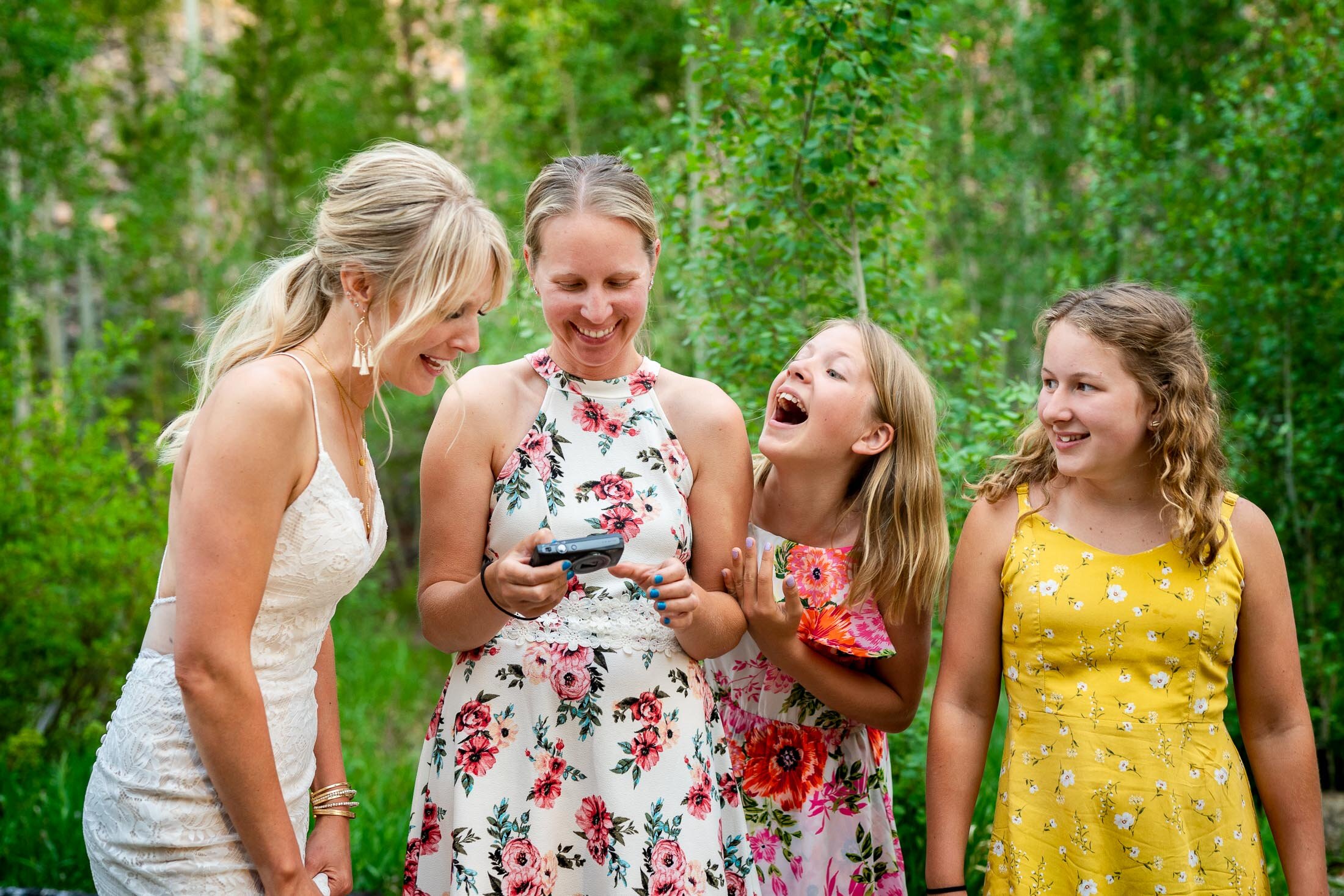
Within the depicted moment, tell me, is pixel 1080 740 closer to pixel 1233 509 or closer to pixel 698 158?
pixel 1233 509

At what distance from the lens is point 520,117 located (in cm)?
1168

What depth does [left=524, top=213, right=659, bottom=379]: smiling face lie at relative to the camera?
2160 millimetres

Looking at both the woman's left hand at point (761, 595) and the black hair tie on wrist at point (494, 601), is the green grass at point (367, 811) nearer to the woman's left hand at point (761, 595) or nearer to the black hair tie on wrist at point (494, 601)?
the woman's left hand at point (761, 595)

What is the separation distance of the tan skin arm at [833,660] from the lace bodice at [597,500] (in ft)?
0.53

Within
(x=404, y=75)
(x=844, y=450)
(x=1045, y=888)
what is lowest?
(x=1045, y=888)

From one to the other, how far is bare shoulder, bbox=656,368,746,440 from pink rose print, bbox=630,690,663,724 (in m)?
0.55

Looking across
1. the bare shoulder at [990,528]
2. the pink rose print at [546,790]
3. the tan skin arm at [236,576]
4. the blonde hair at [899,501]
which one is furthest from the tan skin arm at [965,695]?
the tan skin arm at [236,576]

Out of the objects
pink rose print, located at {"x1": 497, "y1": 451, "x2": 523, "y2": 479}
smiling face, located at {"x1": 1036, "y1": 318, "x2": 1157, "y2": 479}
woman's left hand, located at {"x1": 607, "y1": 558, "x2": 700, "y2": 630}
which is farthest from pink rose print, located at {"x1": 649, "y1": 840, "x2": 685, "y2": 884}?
smiling face, located at {"x1": 1036, "y1": 318, "x2": 1157, "y2": 479}

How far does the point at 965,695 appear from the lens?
233 centimetres

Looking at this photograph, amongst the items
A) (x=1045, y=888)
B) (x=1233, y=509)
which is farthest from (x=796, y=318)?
(x=1045, y=888)

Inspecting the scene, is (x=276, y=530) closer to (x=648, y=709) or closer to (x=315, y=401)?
(x=315, y=401)

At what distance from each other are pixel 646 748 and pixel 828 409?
0.89 m

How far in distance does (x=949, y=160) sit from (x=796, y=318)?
394 inches

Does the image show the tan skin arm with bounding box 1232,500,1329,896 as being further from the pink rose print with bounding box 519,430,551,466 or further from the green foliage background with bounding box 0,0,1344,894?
the pink rose print with bounding box 519,430,551,466
